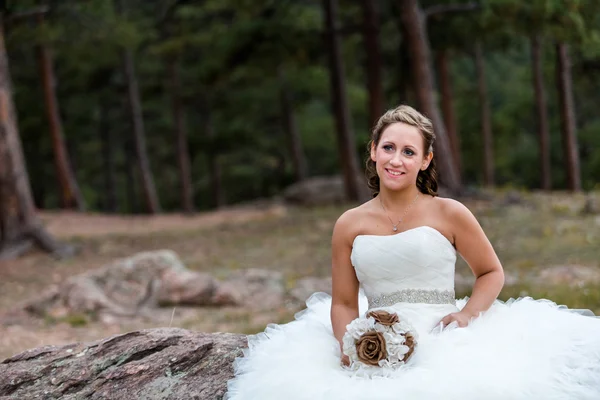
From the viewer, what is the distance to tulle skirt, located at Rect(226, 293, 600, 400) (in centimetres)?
273

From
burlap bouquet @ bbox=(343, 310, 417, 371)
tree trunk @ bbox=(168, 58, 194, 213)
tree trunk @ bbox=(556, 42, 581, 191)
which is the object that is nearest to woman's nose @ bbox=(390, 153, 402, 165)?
burlap bouquet @ bbox=(343, 310, 417, 371)

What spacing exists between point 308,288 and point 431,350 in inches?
244

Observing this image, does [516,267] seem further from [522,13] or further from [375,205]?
[375,205]

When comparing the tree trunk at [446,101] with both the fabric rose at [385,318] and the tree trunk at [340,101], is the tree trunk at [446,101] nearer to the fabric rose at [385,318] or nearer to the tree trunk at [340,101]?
the tree trunk at [340,101]

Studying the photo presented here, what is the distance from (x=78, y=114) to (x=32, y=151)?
2.89 metres

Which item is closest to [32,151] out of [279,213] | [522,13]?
[279,213]

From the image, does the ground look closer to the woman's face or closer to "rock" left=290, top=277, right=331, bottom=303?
"rock" left=290, top=277, right=331, bottom=303

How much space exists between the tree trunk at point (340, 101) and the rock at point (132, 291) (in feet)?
30.4

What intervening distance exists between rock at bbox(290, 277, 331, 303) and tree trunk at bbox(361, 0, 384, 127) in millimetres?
7511

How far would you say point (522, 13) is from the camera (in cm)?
1309

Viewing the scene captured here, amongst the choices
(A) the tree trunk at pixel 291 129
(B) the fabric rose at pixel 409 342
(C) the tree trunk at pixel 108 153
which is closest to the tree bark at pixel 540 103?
(A) the tree trunk at pixel 291 129

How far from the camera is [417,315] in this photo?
3150 millimetres

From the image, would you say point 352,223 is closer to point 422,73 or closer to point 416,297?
point 416,297

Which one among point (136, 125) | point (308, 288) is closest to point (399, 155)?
point (308, 288)
